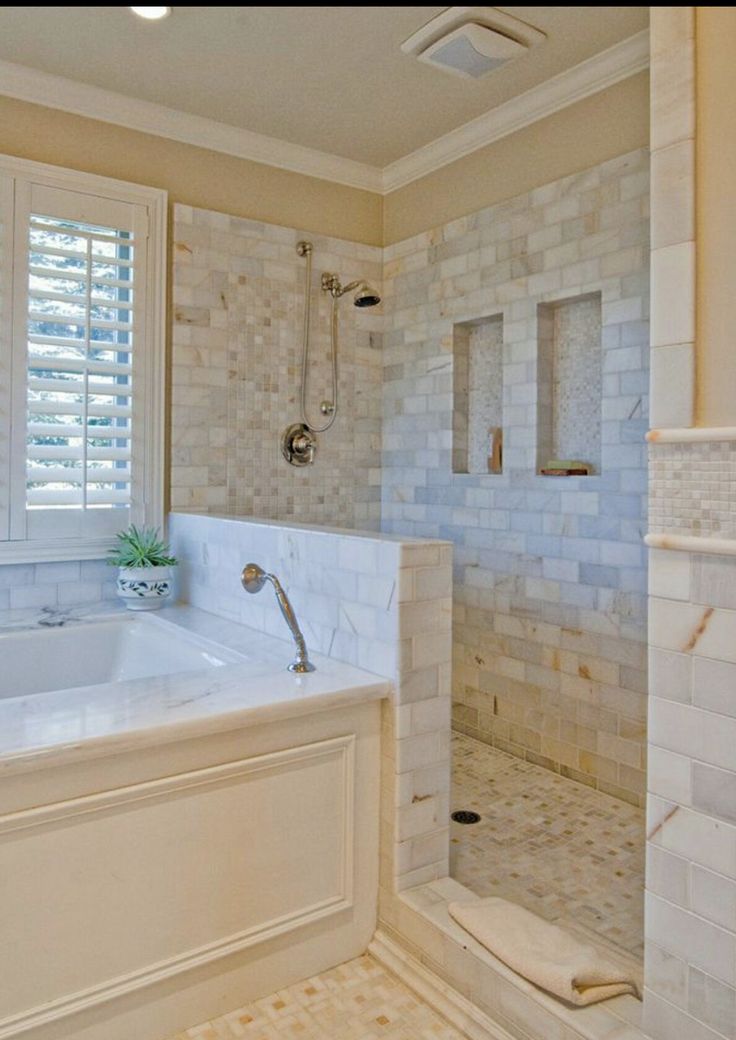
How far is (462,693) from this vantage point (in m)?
3.33

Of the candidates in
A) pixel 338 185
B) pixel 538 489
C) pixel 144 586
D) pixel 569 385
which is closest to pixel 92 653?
pixel 144 586

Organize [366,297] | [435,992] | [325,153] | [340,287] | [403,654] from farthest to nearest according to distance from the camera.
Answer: [340,287]
[325,153]
[366,297]
[403,654]
[435,992]

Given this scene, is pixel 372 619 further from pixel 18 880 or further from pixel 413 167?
pixel 413 167

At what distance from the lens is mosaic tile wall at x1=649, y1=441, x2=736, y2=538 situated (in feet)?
4.24

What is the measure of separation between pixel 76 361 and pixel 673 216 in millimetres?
2263

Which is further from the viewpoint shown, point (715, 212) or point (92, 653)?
point (92, 653)

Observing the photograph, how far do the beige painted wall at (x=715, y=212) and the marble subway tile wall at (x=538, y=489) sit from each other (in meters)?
1.27

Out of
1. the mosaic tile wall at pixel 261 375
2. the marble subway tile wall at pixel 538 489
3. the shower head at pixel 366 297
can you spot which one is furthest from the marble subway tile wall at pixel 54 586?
the shower head at pixel 366 297

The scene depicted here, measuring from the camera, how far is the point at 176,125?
311cm

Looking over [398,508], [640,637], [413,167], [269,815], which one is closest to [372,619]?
[269,815]

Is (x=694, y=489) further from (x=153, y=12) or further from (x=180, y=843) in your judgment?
(x=153, y=12)

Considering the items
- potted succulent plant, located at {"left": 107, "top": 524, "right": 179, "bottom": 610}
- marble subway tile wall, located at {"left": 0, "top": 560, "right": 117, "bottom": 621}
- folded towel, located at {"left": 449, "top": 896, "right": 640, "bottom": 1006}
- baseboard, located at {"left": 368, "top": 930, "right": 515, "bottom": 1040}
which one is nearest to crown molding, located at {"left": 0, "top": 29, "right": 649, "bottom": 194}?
potted succulent plant, located at {"left": 107, "top": 524, "right": 179, "bottom": 610}

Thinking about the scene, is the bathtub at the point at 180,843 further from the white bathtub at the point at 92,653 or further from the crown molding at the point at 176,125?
the crown molding at the point at 176,125

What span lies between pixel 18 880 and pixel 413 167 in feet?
10.5
